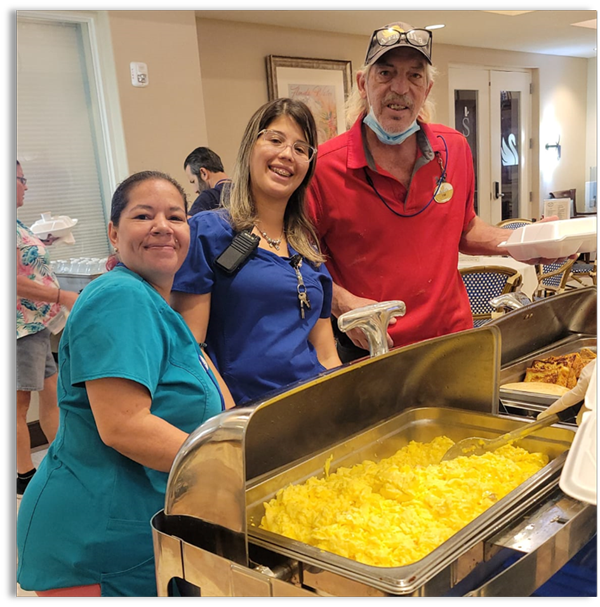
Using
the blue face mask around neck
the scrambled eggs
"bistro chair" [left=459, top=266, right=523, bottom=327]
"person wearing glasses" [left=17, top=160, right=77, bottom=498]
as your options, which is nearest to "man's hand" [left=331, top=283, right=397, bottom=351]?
the blue face mask around neck

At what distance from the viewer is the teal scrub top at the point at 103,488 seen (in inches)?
45.5

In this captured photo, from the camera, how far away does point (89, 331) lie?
Answer: 1097 mm

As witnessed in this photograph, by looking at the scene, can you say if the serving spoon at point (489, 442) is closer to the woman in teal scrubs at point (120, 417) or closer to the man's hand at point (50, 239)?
the woman in teal scrubs at point (120, 417)

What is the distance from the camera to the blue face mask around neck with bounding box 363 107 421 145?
1.95 m

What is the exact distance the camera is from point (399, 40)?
1.78 m

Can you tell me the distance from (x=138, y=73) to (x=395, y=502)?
3948mm

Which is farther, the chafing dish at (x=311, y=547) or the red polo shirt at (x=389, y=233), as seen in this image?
the red polo shirt at (x=389, y=233)

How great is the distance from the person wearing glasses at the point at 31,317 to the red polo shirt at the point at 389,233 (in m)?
1.92

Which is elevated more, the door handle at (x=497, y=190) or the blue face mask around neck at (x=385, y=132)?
the blue face mask around neck at (x=385, y=132)

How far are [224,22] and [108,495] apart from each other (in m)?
5.33

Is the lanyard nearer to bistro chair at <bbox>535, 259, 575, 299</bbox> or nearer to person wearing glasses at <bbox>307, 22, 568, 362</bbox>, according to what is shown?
person wearing glasses at <bbox>307, 22, 568, 362</bbox>

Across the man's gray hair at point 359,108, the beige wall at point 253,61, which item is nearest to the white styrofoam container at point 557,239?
the man's gray hair at point 359,108

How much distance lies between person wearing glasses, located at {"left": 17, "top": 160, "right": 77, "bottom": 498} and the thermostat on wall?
121 centimetres

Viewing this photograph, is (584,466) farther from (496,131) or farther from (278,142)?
(496,131)
